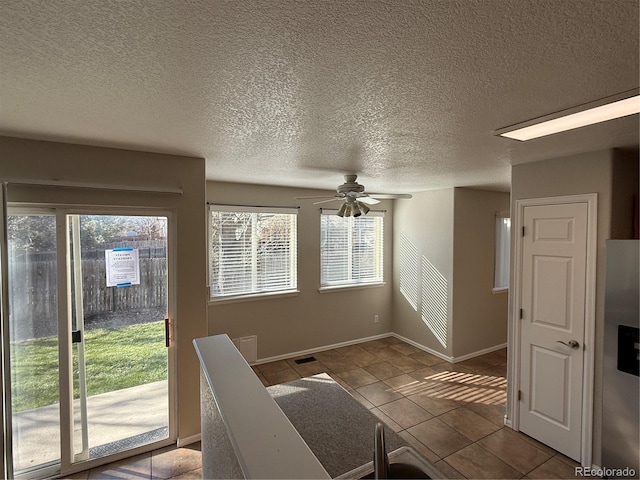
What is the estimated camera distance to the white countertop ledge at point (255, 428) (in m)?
0.69

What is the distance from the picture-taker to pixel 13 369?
2.17 m

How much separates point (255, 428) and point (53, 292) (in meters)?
2.27

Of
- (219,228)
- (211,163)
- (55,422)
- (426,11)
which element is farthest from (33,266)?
(426,11)

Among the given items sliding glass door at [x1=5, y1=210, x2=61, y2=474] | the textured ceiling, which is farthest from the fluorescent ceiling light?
sliding glass door at [x1=5, y1=210, x2=61, y2=474]

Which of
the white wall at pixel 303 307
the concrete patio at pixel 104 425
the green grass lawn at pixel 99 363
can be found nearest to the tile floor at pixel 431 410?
the concrete patio at pixel 104 425

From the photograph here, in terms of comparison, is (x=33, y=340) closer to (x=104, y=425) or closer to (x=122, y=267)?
(x=122, y=267)

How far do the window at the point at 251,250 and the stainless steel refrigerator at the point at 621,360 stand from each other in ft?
10.9

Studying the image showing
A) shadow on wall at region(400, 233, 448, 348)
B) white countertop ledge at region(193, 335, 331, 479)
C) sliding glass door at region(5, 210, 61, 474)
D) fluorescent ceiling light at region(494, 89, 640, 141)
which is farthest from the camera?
shadow on wall at region(400, 233, 448, 348)

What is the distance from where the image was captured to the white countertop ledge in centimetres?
69

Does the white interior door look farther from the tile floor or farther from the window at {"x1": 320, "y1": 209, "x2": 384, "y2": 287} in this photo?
the window at {"x1": 320, "y1": 209, "x2": 384, "y2": 287}

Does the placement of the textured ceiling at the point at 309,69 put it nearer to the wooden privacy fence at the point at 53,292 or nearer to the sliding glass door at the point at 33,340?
the sliding glass door at the point at 33,340

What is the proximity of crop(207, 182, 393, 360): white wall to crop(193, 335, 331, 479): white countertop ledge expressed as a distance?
9.48 ft

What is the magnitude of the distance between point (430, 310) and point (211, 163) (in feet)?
12.1

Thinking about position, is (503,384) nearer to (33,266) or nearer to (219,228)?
(219,228)
